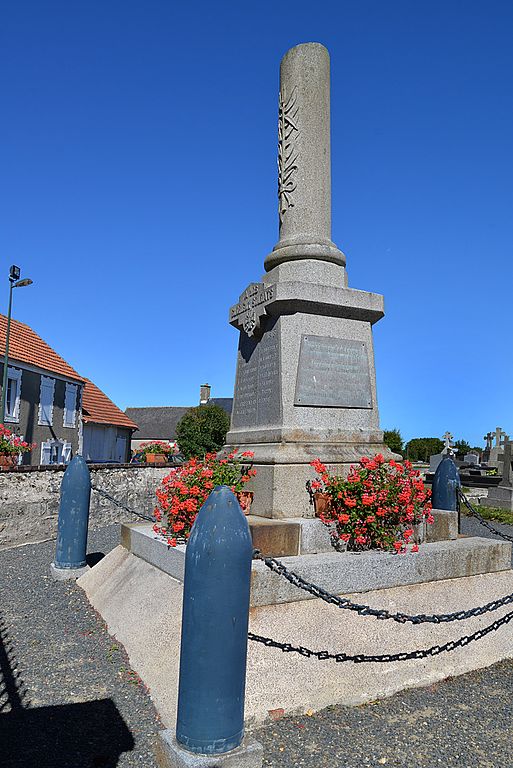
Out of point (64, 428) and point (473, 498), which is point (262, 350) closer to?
point (473, 498)

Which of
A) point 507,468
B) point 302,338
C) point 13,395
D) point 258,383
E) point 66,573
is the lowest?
point 66,573

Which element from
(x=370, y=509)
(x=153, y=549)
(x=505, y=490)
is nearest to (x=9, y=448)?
(x=153, y=549)

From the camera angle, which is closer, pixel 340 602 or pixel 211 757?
pixel 211 757

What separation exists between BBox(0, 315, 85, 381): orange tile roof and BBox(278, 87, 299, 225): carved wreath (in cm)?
1807

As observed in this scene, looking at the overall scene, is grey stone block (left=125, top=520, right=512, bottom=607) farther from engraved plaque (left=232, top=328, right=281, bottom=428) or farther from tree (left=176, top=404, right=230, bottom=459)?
tree (left=176, top=404, right=230, bottom=459)

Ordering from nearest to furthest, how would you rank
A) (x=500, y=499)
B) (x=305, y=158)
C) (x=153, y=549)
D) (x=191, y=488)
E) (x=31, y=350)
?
(x=191, y=488)
(x=153, y=549)
(x=305, y=158)
(x=500, y=499)
(x=31, y=350)

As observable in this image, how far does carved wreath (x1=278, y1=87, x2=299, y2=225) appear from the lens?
22.6 ft

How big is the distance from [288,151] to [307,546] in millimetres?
4543

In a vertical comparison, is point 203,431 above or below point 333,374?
above

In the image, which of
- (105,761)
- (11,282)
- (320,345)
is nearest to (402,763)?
(105,761)

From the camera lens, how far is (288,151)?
696 cm

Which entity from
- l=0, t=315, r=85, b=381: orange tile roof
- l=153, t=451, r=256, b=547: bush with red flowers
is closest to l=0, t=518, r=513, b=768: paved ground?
l=153, t=451, r=256, b=547: bush with red flowers

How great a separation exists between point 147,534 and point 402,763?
327 centimetres

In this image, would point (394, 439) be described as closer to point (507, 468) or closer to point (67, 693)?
point (507, 468)
